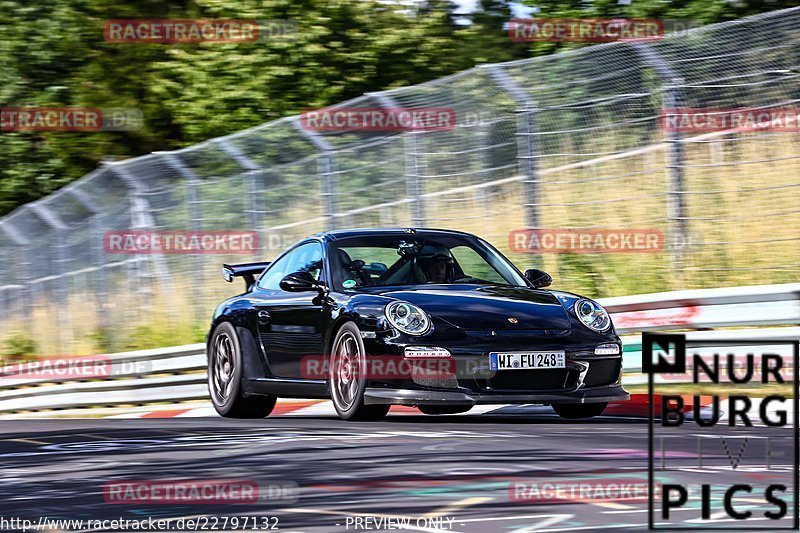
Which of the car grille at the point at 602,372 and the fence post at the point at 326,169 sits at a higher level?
the fence post at the point at 326,169

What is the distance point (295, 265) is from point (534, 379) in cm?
256

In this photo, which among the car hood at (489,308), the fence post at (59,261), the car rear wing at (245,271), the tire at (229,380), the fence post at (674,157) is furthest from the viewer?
the fence post at (59,261)

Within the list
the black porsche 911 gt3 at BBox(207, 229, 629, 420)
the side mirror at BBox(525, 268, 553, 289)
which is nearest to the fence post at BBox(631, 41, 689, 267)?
the black porsche 911 gt3 at BBox(207, 229, 629, 420)

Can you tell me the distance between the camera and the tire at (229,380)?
36.7 feet

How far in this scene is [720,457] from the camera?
24.2ft

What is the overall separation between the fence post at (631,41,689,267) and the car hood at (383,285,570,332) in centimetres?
354

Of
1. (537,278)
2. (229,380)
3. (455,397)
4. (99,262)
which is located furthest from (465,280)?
(99,262)

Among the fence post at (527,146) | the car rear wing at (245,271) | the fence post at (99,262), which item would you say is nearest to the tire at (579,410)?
the car rear wing at (245,271)

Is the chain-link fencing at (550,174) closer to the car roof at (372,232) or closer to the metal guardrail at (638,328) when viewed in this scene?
the metal guardrail at (638,328)

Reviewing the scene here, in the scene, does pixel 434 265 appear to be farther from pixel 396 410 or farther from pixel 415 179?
pixel 415 179

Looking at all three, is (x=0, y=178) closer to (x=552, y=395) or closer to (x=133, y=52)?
→ (x=133, y=52)

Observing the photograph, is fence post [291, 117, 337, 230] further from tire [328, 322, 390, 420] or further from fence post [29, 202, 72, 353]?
tire [328, 322, 390, 420]

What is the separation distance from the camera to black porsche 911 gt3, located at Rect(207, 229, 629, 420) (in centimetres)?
907

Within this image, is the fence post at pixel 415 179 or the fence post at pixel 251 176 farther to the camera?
the fence post at pixel 251 176
